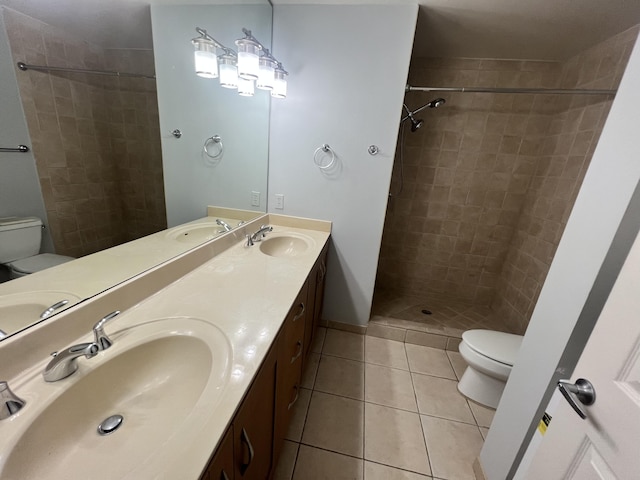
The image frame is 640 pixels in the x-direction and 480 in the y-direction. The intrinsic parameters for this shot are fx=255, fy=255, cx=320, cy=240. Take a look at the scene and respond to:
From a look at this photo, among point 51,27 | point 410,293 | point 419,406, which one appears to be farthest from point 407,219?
point 51,27

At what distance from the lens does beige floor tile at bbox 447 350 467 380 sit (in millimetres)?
1887

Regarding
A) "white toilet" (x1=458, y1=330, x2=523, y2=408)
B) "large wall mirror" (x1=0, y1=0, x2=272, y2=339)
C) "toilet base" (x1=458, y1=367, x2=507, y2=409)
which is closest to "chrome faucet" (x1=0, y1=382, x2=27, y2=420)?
"large wall mirror" (x1=0, y1=0, x2=272, y2=339)

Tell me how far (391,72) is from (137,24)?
137cm

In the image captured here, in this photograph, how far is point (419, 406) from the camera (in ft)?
5.20

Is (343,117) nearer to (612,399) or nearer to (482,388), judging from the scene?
(612,399)

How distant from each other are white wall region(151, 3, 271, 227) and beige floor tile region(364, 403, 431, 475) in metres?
1.48

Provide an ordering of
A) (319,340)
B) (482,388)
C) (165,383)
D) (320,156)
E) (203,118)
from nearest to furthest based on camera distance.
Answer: (165,383) → (203,118) → (482,388) → (320,156) → (319,340)

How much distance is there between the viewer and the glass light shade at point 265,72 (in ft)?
4.81

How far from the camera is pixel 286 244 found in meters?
1.89

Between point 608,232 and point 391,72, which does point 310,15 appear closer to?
point 391,72

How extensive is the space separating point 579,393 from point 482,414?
4.06ft

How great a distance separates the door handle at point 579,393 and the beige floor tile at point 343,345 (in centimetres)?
142

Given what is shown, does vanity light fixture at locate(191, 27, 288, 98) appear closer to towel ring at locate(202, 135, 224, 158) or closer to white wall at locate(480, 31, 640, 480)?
towel ring at locate(202, 135, 224, 158)

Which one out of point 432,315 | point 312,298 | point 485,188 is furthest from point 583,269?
point 485,188
